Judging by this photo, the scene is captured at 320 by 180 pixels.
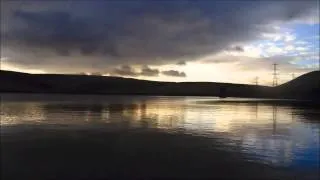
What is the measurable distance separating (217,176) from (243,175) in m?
1.38

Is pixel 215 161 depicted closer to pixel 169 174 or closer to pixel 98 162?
pixel 169 174

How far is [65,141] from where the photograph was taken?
29453mm

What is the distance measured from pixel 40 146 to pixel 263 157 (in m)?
15.1

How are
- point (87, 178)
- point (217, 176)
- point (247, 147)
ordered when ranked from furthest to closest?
point (247, 147), point (217, 176), point (87, 178)

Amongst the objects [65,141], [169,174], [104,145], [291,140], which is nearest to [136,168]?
[169,174]

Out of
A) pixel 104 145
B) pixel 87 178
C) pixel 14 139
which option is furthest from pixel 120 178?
pixel 14 139

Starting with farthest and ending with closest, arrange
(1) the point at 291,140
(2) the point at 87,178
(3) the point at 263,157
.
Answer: (1) the point at 291,140 < (3) the point at 263,157 < (2) the point at 87,178

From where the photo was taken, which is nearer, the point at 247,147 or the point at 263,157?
the point at 263,157

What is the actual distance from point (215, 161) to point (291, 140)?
42.2ft

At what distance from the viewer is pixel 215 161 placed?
23.1 metres

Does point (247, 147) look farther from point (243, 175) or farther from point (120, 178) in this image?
point (120, 178)

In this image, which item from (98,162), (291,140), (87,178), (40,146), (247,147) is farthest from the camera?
(291,140)

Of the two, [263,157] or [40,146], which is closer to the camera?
[263,157]

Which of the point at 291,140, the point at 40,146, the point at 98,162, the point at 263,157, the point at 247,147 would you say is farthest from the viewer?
the point at 291,140
